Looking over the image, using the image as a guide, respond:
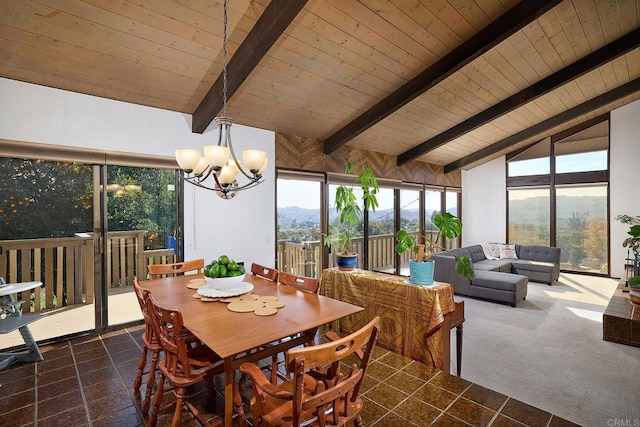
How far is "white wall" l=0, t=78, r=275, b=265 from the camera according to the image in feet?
9.32

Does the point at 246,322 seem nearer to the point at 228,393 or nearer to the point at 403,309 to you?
the point at 228,393

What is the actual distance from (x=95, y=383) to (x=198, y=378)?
1287mm

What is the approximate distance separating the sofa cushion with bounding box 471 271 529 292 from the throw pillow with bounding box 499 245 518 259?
2.09 metres

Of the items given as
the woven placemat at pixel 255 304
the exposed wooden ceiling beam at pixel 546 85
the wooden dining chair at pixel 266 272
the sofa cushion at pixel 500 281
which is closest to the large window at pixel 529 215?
the sofa cushion at pixel 500 281

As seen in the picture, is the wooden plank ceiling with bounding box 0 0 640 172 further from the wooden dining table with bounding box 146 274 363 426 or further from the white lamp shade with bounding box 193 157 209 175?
the wooden dining table with bounding box 146 274 363 426

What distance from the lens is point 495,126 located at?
6020mm

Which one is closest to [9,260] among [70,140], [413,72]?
[70,140]

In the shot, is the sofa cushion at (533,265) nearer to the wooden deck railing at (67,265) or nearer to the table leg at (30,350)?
the wooden deck railing at (67,265)

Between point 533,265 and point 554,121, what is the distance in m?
2.83

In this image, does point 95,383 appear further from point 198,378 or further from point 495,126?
point 495,126

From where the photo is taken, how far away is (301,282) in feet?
7.93

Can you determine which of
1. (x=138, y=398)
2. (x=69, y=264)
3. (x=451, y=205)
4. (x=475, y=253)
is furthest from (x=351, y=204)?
(x=451, y=205)

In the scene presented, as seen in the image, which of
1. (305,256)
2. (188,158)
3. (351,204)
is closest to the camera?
(188,158)

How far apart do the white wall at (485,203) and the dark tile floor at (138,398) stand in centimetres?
692
